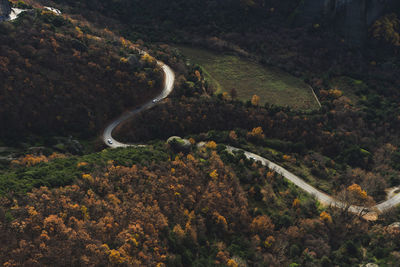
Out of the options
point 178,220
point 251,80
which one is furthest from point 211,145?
point 251,80

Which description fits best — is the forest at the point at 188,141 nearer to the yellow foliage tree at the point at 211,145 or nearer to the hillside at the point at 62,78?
the hillside at the point at 62,78

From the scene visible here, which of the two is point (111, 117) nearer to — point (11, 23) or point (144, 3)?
point (11, 23)

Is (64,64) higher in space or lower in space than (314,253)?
higher

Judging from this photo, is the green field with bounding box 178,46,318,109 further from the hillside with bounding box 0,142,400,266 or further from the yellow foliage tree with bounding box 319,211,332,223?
the yellow foliage tree with bounding box 319,211,332,223

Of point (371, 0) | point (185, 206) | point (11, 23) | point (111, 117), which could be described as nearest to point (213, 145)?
point (185, 206)

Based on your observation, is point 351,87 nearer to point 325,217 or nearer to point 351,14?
point 351,14

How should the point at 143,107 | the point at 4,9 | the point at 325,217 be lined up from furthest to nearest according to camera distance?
1. the point at 143,107
2. the point at 4,9
3. the point at 325,217

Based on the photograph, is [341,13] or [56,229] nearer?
[56,229]
